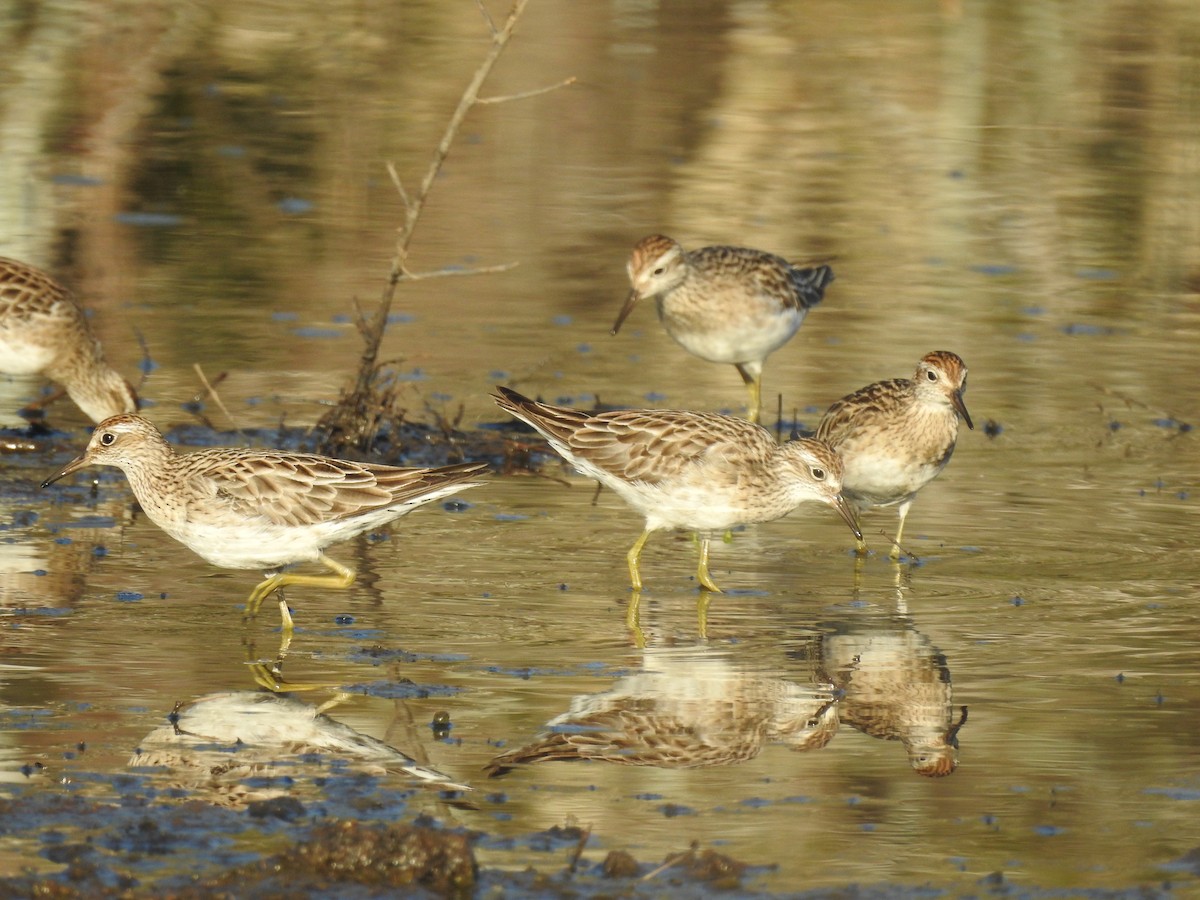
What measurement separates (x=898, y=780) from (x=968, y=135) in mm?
18162

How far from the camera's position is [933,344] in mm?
16359

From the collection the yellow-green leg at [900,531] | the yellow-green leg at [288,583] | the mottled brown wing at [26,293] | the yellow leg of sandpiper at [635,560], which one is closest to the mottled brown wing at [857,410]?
the yellow-green leg at [900,531]

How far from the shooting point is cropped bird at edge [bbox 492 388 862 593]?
36.5 feet

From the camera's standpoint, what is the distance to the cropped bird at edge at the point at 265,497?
10.1m

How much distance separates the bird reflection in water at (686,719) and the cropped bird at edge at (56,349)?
215 inches

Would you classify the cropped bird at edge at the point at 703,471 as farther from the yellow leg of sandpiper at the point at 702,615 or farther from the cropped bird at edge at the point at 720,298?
the cropped bird at edge at the point at 720,298

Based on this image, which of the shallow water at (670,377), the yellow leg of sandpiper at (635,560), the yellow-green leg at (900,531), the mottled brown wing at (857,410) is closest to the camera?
the shallow water at (670,377)

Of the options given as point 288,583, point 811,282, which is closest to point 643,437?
point 288,583

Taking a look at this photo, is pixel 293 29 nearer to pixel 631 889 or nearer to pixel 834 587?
pixel 834 587

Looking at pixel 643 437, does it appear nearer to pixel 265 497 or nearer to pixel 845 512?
pixel 845 512

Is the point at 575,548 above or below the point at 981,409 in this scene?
above

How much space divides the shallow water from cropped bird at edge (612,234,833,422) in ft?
1.91

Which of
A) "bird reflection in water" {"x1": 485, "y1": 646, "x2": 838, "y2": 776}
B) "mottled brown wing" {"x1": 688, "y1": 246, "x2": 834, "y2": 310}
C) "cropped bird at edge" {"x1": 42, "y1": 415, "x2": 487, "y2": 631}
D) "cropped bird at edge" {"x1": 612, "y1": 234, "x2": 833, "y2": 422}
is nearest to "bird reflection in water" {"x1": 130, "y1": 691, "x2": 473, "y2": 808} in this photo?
"bird reflection in water" {"x1": 485, "y1": 646, "x2": 838, "y2": 776}

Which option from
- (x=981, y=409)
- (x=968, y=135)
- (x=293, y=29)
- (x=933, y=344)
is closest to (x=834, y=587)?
(x=981, y=409)
